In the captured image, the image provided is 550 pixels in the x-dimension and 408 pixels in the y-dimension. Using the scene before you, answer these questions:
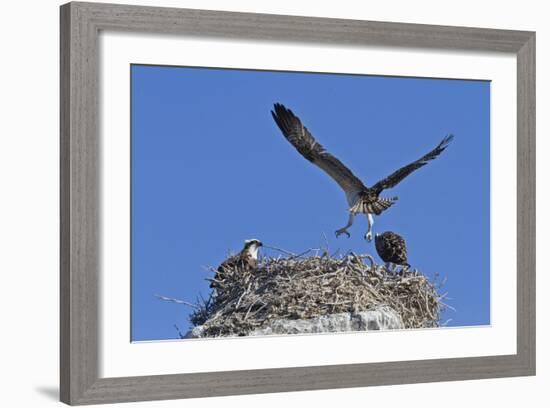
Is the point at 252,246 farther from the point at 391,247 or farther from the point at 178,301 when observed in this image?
the point at 391,247

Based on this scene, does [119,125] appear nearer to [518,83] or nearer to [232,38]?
[232,38]

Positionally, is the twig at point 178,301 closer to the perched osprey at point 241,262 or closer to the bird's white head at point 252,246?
the perched osprey at point 241,262

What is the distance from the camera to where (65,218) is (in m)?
5.84

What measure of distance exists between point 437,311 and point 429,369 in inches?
11.3

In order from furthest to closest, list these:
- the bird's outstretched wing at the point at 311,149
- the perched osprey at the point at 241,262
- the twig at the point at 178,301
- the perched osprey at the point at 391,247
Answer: the perched osprey at the point at 391,247, the bird's outstretched wing at the point at 311,149, the perched osprey at the point at 241,262, the twig at the point at 178,301

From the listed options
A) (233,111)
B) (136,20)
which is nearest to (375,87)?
(233,111)

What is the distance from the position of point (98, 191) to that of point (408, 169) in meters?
1.56

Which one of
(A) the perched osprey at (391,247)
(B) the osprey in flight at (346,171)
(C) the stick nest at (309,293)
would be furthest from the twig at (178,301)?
(A) the perched osprey at (391,247)

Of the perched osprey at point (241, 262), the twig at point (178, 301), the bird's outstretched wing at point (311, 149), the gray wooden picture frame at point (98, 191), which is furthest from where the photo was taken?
the bird's outstretched wing at point (311, 149)

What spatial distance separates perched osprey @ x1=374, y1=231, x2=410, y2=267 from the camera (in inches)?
257

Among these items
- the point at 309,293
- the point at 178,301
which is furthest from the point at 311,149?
the point at 178,301

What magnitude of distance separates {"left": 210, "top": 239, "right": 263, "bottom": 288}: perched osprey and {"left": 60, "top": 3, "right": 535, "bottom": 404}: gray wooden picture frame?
0.43m

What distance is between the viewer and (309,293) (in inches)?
250

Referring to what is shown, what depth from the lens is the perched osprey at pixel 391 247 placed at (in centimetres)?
652
